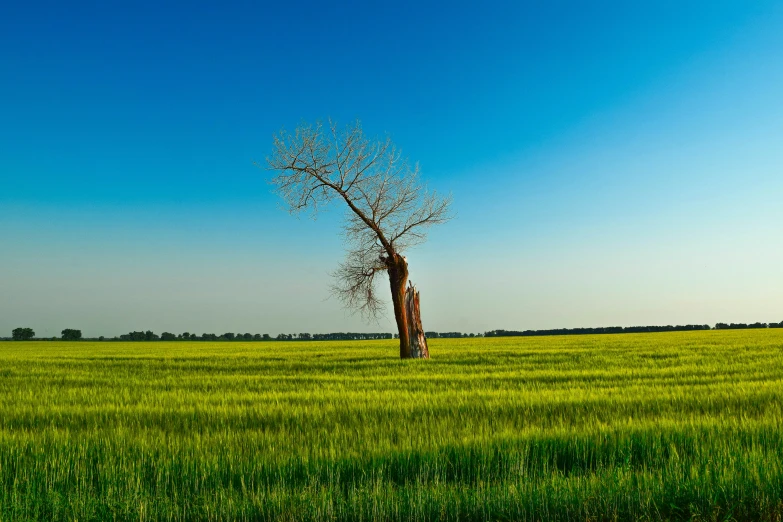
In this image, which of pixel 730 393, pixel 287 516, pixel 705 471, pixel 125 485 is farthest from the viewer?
pixel 730 393

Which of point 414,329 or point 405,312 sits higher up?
point 405,312

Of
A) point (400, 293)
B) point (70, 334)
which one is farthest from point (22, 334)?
point (400, 293)

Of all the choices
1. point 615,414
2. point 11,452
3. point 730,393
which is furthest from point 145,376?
point 730,393

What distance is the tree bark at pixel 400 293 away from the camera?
27.1 meters

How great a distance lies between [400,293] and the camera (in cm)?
2766

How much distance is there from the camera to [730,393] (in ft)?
36.8

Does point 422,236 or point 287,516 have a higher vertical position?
point 422,236

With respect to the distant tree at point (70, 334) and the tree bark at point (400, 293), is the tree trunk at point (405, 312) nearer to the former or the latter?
the tree bark at point (400, 293)

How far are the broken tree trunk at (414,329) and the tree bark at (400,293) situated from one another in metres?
0.15

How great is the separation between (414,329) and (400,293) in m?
1.93

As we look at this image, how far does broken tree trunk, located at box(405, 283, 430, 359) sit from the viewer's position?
27.0 m

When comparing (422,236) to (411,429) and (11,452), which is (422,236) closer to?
(411,429)

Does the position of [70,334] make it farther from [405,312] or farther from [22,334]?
[405,312]

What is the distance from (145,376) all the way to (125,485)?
15.6 meters
